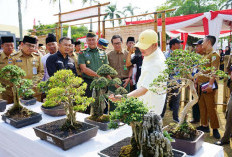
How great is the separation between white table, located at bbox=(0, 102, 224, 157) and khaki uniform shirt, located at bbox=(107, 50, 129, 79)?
177cm

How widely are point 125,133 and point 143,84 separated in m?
0.50

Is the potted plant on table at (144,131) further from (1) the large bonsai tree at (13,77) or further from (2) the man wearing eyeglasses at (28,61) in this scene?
(2) the man wearing eyeglasses at (28,61)

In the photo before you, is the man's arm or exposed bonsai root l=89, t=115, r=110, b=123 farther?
the man's arm

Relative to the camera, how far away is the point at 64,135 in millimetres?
1451

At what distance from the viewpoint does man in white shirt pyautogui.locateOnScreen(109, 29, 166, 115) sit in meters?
1.57

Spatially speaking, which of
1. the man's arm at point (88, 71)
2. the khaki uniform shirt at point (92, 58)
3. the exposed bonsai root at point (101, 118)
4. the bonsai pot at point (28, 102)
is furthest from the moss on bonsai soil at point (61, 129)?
the khaki uniform shirt at point (92, 58)

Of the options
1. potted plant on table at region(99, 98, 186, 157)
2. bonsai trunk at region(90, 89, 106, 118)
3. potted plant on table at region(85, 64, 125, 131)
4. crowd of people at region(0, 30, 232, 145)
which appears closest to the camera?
potted plant on table at region(99, 98, 186, 157)

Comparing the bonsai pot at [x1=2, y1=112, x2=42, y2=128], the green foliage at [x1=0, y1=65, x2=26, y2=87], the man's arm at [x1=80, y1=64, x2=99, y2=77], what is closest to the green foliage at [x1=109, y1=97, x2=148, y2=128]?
the bonsai pot at [x1=2, y1=112, x2=42, y2=128]

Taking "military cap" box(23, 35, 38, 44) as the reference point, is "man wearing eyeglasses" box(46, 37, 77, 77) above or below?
below

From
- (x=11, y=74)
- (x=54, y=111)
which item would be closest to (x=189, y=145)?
(x=54, y=111)

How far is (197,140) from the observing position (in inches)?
49.1

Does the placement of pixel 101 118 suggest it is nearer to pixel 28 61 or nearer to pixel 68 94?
pixel 68 94

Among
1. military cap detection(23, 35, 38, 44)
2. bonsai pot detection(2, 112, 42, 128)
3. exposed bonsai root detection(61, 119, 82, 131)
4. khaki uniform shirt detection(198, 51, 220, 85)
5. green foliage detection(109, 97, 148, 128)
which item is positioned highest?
military cap detection(23, 35, 38, 44)

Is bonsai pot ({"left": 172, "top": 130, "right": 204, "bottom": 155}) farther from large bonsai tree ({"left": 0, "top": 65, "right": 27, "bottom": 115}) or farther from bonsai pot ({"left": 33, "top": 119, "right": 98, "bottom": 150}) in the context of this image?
large bonsai tree ({"left": 0, "top": 65, "right": 27, "bottom": 115})
